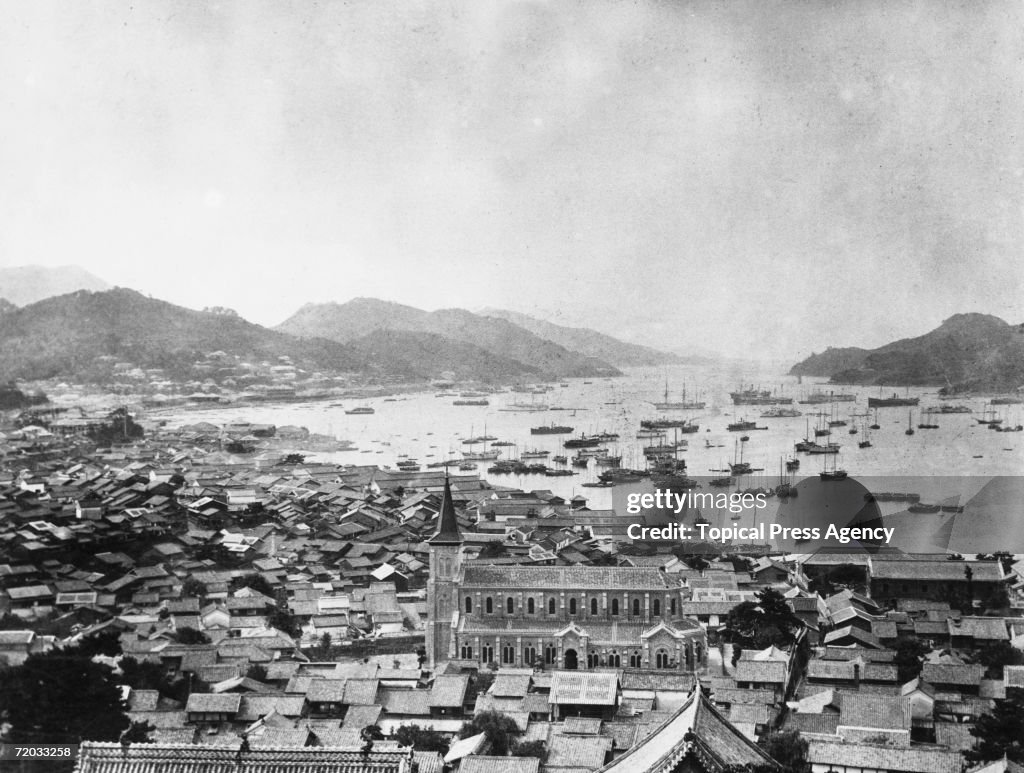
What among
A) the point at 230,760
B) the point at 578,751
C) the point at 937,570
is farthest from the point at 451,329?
the point at 230,760

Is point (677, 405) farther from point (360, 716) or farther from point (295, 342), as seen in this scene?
point (360, 716)

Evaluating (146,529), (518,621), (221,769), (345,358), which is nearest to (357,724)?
(518,621)

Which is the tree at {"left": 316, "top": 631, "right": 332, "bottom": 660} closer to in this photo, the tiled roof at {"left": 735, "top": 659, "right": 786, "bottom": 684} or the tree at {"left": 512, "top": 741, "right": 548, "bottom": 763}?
the tree at {"left": 512, "top": 741, "right": 548, "bottom": 763}

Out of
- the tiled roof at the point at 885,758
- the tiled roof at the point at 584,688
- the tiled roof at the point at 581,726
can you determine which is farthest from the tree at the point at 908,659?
the tiled roof at the point at 581,726

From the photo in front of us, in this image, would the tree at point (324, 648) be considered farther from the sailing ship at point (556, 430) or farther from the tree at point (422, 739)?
the sailing ship at point (556, 430)

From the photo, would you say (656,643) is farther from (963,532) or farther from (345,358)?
(345,358)

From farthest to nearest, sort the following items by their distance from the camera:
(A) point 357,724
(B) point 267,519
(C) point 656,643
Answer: (B) point 267,519 < (C) point 656,643 < (A) point 357,724
